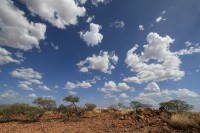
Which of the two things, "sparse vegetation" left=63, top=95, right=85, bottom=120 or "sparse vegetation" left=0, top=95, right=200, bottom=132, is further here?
"sparse vegetation" left=63, top=95, right=85, bottom=120

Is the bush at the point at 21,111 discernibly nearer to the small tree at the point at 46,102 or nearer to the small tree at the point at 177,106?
the small tree at the point at 46,102

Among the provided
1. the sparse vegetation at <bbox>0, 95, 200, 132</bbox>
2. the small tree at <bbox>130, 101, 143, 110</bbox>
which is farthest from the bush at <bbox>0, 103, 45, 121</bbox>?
the small tree at <bbox>130, 101, 143, 110</bbox>

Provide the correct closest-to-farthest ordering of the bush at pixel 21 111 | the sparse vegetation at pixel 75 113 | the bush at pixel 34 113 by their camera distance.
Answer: the sparse vegetation at pixel 75 113, the bush at pixel 34 113, the bush at pixel 21 111

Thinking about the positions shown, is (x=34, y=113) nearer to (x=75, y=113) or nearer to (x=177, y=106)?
(x=75, y=113)

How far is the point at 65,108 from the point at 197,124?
1752cm

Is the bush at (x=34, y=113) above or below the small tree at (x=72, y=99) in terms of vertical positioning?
below

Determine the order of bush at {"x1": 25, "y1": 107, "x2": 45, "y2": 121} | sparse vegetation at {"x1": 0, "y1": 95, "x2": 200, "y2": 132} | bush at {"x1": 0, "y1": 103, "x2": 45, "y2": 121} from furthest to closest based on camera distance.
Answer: bush at {"x1": 0, "y1": 103, "x2": 45, "y2": 121} < bush at {"x1": 25, "y1": 107, "x2": 45, "y2": 121} < sparse vegetation at {"x1": 0, "y1": 95, "x2": 200, "y2": 132}

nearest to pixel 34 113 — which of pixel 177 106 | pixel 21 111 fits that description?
pixel 21 111

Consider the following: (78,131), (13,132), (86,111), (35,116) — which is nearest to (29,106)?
(35,116)

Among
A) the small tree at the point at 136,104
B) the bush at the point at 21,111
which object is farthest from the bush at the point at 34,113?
the small tree at the point at 136,104

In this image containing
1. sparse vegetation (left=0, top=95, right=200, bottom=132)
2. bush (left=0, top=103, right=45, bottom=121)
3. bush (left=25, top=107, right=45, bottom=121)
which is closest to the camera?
sparse vegetation (left=0, top=95, right=200, bottom=132)

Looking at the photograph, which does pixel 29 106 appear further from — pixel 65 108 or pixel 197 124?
pixel 197 124

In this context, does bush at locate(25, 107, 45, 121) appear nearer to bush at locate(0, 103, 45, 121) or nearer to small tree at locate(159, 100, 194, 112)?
bush at locate(0, 103, 45, 121)

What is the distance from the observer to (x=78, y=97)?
25.8 meters
